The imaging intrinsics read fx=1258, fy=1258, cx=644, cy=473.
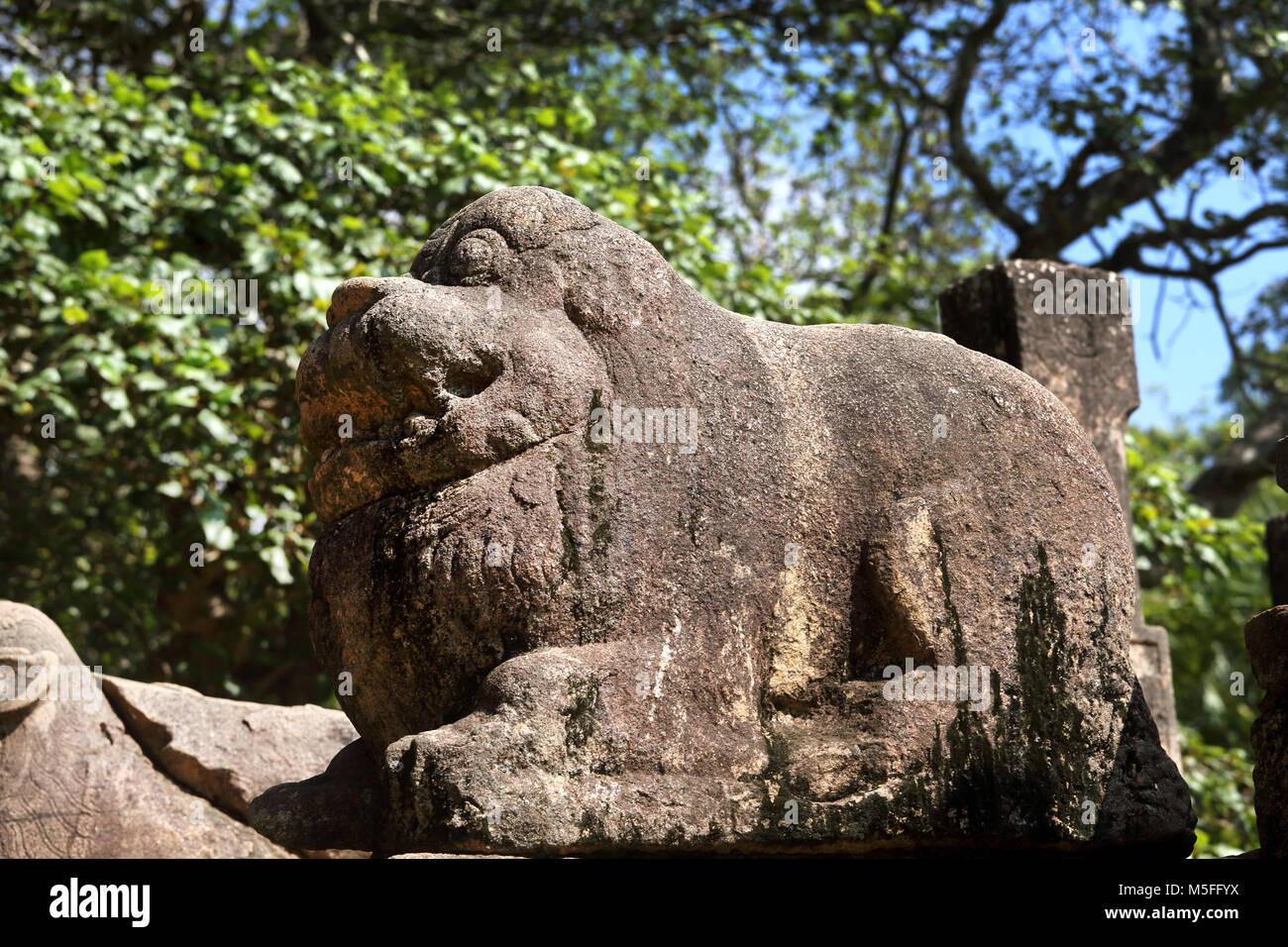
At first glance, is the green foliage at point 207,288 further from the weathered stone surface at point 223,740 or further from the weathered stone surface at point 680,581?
the weathered stone surface at point 680,581

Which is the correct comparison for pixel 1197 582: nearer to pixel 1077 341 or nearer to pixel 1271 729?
pixel 1077 341

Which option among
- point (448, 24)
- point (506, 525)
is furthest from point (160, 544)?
point (506, 525)

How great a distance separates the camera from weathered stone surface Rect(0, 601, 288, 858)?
368cm

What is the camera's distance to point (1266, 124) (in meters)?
8.53

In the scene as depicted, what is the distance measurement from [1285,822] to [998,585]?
0.75 m

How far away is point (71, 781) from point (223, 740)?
0.46 meters

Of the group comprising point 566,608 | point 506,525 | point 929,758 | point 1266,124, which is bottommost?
point 929,758

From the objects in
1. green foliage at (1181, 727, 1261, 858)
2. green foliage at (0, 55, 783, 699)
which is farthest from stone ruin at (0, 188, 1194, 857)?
green foliage at (1181, 727, 1261, 858)

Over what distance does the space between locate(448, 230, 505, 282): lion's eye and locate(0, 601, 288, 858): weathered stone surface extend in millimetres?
1930

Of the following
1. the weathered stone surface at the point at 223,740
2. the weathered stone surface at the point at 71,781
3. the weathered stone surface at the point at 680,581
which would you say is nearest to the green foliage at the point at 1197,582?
the weathered stone surface at the point at 680,581

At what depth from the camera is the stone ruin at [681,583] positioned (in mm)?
2416

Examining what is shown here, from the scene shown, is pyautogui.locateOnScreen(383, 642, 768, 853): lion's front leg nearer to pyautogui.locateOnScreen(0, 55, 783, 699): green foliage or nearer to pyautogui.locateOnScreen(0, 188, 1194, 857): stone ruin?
pyautogui.locateOnScreen(0, 188, 1194, 857): stone ruin

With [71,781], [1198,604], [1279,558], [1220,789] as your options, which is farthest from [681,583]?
[1198,604]
